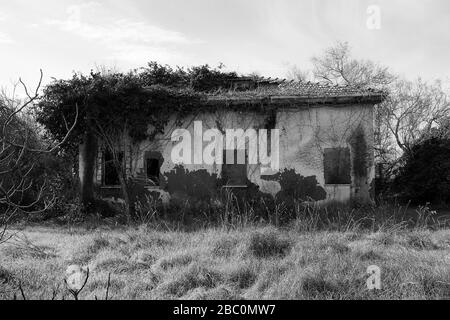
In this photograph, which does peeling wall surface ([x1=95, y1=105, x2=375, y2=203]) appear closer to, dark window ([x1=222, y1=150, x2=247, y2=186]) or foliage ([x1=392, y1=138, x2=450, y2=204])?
dark window ([x1=222, y1=150, x2=247, y2=186])

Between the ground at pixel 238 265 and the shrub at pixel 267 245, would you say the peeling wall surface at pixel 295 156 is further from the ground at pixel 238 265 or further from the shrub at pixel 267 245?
the shrub at pixel 267 245

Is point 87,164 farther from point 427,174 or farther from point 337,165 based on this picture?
point 427,174

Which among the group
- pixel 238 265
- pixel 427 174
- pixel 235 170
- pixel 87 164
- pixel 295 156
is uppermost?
pixel 295 156

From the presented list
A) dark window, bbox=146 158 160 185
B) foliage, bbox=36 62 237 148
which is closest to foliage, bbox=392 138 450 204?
foliage, bbox=36 62 237 148

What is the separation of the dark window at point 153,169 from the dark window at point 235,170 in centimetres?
209

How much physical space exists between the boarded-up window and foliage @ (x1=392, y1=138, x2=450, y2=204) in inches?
117

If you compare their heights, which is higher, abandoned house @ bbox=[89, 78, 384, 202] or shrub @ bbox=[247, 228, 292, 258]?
abandoned house @ bbox=[89, 78, 384, 202]

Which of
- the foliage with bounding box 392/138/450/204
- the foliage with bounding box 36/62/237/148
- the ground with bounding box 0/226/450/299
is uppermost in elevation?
the foliage with bounding box 36/62/237/148

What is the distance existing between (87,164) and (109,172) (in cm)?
72

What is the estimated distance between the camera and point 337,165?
12.6m

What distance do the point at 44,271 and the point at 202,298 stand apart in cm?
252

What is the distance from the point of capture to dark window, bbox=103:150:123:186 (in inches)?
523

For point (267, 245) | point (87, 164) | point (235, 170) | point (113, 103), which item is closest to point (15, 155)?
point (87, 164)
